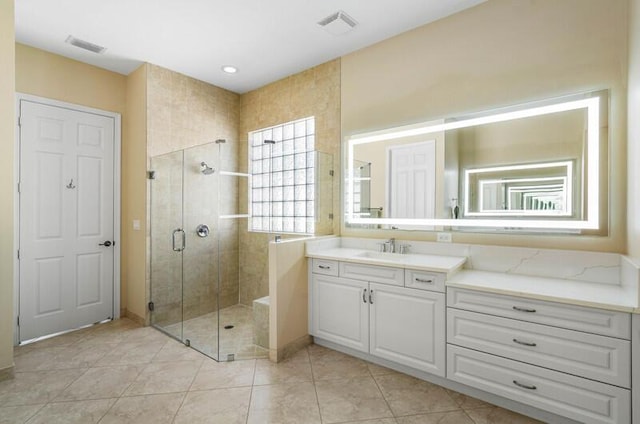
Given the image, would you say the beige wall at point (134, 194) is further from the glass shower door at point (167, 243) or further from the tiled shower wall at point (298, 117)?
the tiled shower wall at point (298, 117)

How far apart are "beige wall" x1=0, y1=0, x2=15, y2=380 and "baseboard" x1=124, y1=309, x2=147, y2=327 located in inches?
46.4

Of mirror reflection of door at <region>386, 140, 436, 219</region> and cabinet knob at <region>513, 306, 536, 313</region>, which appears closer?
cabinet knob at <region>513, 306, 536, 313</region>

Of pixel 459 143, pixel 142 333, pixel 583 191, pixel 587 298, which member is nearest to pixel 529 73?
pixel 459 143

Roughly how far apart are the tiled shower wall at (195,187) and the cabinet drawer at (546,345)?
218 cm

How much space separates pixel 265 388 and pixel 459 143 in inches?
94.6

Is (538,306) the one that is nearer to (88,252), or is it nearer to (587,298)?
(587,298)

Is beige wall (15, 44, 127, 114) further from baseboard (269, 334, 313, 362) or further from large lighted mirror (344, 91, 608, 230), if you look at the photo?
baseboard (269, 334, 313, 362)

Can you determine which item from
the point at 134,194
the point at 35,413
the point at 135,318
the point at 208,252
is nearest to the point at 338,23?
the point at 208,252

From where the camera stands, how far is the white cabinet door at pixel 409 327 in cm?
220

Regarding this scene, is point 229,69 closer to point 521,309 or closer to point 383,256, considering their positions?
point 383,256

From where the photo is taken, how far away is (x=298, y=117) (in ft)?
12.3

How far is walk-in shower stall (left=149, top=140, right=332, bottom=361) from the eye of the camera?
3.04 meters

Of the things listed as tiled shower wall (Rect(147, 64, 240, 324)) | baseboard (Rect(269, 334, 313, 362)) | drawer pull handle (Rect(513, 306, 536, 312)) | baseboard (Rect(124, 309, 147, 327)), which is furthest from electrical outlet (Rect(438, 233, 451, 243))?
baseboard (Rect(124, 309, 147, 327))

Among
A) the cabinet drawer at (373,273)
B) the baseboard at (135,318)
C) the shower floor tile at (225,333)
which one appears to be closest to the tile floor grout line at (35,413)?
the shower floor tile at (225,333)
